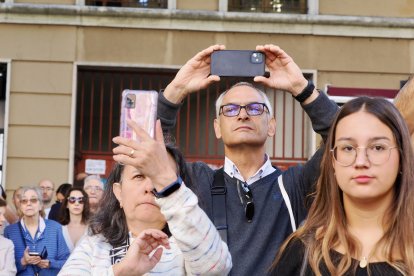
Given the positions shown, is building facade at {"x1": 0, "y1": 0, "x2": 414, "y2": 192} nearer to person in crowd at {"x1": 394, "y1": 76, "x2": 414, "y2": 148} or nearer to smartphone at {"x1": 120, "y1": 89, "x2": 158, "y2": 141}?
person in crowd at {"x1": 394, "y1": 76, "x2": 414, "y2": 148}

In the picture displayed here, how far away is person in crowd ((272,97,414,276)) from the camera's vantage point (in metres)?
2.93

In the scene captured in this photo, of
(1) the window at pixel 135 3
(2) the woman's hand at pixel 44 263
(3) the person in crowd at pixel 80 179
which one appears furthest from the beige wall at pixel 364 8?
(2) the woman's hand at pixel 44 263

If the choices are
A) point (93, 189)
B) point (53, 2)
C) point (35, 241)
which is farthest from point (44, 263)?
point (53, 2)

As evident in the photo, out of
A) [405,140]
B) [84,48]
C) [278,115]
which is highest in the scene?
[84,48]

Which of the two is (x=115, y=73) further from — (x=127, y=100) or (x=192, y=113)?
(x=127, y=100)

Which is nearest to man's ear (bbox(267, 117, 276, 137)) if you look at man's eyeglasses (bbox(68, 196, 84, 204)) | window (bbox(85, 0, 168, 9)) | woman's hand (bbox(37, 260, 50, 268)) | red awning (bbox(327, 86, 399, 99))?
woman's hand (bbox(37, 260, 50, 268))

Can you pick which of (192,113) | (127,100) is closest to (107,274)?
(127,100)

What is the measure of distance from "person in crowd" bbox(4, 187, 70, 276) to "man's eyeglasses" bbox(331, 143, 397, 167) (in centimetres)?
594

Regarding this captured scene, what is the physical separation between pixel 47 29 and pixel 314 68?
4592mm

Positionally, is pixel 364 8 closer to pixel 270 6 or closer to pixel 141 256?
pixel 270 6

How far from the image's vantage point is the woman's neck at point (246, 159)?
4398 mm

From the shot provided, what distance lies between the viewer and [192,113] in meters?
15.2

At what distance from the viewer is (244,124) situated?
4.38 metres

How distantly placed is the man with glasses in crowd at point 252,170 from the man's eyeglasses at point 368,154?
1.13 meters
